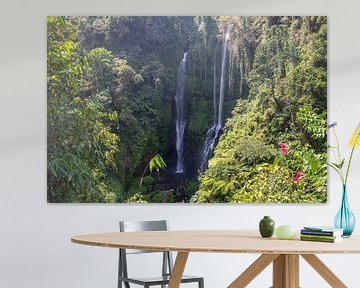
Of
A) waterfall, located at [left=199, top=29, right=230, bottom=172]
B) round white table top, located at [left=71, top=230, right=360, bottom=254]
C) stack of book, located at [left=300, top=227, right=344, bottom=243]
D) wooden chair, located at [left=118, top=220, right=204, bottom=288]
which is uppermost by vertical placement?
waterfall, located at [left=199, top=29, right=230, bottom=172]

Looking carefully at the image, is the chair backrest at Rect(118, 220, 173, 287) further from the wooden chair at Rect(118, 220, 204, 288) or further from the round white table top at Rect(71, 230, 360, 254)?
the round white table top at Rect(71, 230, 360, 254)

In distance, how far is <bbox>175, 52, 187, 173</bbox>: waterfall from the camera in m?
6.59

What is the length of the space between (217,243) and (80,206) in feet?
8.43

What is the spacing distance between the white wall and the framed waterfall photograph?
79 millimetres

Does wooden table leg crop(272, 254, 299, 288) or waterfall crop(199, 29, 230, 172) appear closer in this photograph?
wooden table leg crop(272, 254, 299, 288)

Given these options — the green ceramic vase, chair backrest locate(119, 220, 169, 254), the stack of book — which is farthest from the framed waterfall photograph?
the stack of book

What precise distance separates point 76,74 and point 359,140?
8.66 feet

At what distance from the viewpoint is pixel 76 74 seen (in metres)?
6.60

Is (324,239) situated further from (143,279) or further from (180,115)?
(180,115)

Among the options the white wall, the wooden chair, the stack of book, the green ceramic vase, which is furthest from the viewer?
the white wall

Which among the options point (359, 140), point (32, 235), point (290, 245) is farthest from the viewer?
point (32, 235)

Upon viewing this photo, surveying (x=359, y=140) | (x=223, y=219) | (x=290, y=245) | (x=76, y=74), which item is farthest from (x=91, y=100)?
(x=290, y=245)

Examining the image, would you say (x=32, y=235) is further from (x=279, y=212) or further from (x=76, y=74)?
(x=279, y=212)

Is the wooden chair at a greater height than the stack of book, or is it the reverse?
the stack of book
